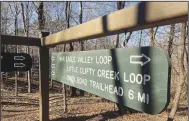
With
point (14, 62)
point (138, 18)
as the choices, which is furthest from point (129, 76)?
point (14, 62)

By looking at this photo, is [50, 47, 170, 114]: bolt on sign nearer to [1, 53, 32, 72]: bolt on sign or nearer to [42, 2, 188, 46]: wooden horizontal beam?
[42, 2, 188, 46]: wooden horizontal beam

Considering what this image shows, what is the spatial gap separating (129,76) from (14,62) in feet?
7.98

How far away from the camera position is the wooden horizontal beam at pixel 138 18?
149 centimetres

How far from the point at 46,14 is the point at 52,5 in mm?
931

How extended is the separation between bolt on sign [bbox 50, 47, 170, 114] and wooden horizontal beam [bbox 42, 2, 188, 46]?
17 cm

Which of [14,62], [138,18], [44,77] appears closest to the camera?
[138,18]

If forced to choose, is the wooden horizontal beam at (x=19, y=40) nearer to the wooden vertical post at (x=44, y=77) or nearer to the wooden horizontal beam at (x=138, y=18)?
the wooden vertical post at (x=44, y=77)

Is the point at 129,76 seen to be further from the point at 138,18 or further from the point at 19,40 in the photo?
the point at 19,40

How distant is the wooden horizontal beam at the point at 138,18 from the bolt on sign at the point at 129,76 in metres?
0.17

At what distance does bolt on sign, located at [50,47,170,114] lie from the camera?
1493 millimetres

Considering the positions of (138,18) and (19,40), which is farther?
(19,40)

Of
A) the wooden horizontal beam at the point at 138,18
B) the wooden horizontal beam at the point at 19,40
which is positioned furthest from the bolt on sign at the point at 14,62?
the wooden horizontal beam at the point at 138,18

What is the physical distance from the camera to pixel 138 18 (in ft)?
5.78

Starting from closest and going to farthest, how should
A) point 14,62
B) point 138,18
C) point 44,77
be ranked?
1. point 138,18
2. point 14,62
3. point 44,77
